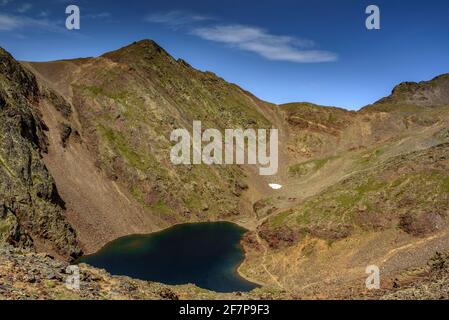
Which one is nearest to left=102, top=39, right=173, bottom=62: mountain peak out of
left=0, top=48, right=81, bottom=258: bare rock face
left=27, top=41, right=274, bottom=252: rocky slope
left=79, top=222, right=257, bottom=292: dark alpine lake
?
left=27, top=41, right=274, bottom=252: rocky slope

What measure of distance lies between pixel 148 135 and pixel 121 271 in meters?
53.9

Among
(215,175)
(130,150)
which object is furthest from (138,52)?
(215,175)

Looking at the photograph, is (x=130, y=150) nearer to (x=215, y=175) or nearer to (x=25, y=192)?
(x=215, y=175)

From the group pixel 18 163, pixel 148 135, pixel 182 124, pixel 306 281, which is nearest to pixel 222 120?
pixel 182 124

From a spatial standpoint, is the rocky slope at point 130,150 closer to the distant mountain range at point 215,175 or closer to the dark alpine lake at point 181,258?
the distant mountain range at point 215,175

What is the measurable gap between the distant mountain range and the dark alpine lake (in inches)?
127

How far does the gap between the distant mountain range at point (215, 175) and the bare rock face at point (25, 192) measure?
0.81ft

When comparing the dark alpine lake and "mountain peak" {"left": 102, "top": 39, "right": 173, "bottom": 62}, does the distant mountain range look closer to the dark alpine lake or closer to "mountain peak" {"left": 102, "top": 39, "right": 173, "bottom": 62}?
"mountain peak" {"left": 102, "top": 39, "right": 173, "bottom": 62}

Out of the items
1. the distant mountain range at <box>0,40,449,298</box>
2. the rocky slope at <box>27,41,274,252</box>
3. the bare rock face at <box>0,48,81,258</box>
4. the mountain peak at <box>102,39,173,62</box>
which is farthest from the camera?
the mountain peak at <box>102,39,173,62</box>

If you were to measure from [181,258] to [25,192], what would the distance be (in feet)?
95.5

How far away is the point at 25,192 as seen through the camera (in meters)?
73.9

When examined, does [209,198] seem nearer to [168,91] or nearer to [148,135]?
[148,135]

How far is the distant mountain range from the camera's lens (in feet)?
208

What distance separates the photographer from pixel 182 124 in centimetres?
12569
